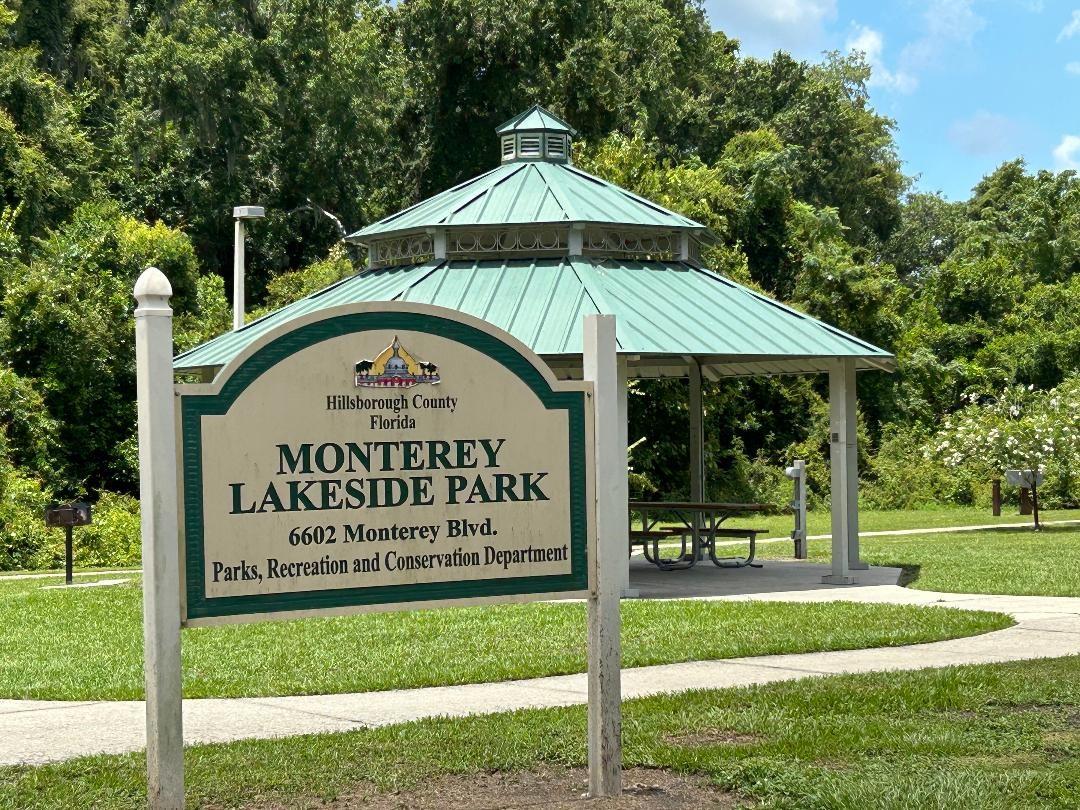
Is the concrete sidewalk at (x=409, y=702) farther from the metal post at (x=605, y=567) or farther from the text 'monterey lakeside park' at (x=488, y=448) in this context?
the metal post at (x=605, y=567)

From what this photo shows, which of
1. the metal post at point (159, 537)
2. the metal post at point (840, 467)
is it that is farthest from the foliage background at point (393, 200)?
the metal post at point (159, 537)

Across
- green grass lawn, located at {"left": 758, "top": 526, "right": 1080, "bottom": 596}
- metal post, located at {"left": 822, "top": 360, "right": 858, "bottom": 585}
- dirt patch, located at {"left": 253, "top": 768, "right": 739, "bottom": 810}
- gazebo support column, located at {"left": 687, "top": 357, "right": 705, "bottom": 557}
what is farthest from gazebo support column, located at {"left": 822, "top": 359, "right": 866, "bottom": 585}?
dirt patch, located at {"left": 253, "top": 768, "right": 739, "bottom": 810}

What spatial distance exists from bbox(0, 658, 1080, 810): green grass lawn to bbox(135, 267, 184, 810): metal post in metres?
0.74

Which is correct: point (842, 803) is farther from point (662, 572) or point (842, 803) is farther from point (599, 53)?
point (599, 53)

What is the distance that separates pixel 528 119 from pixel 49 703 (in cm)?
1263

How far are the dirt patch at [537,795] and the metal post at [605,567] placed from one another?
0.17 metres

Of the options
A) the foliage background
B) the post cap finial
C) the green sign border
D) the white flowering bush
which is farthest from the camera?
the foliage background

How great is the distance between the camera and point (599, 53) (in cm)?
4278

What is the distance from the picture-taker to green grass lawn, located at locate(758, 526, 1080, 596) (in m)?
16.3

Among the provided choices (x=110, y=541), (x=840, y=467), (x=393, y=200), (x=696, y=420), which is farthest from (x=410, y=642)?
(x=393, y=200)

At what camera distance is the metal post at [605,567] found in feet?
21.9

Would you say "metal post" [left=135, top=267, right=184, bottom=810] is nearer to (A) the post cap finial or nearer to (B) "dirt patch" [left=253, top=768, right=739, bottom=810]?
(A) the post cap finial

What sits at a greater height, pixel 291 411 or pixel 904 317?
pixel 904 317

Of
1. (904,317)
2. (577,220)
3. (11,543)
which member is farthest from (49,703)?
(904,317)
